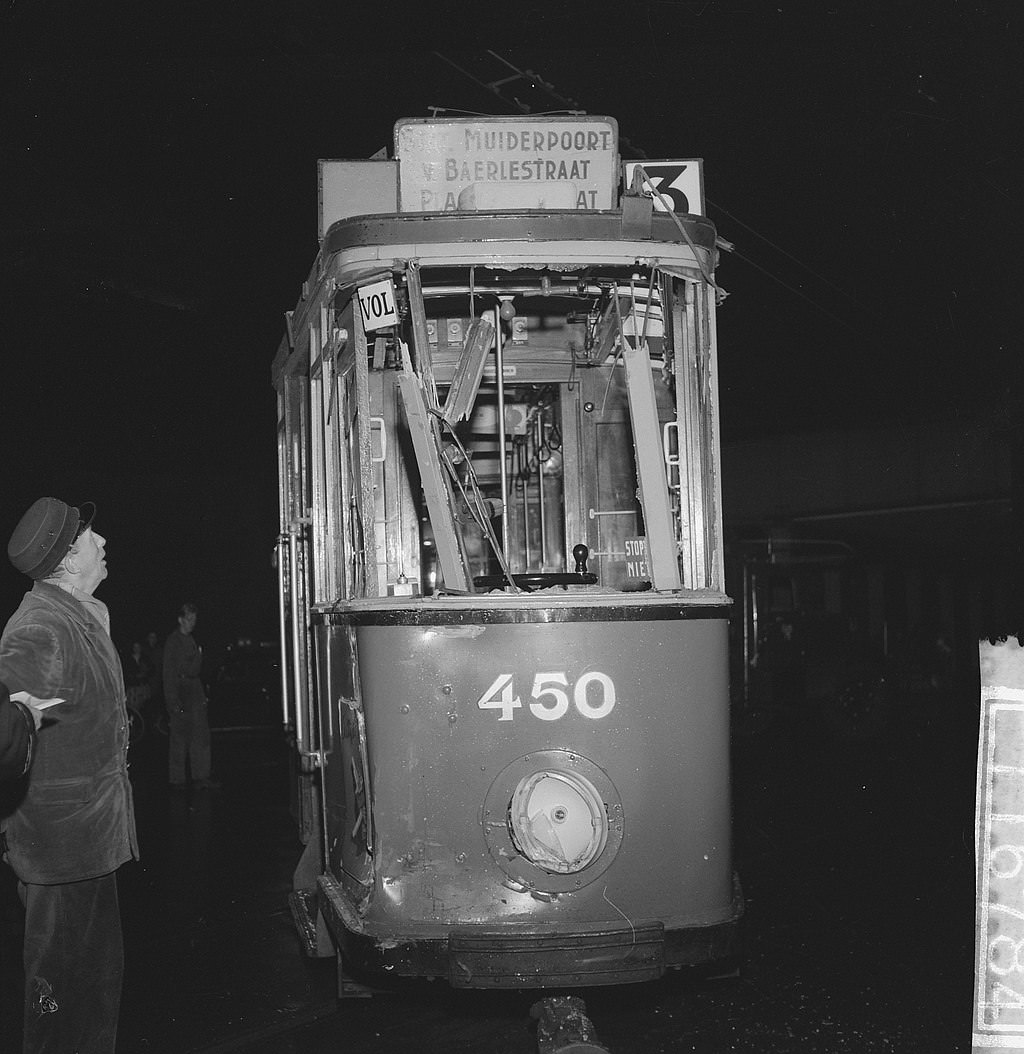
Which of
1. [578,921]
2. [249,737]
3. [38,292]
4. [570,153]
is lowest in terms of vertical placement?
[249,737]

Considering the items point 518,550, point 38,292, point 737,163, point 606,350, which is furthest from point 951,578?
point 38,292

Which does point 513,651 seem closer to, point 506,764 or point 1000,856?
point 506,764

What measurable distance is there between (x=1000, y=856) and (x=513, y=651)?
6.44 ft

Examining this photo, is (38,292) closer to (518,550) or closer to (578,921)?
(518,550)

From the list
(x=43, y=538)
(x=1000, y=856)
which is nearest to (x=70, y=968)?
(x=43, y=538)

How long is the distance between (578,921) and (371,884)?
2.52 feet

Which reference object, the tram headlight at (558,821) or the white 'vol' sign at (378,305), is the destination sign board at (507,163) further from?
the tram headlight at (558,821)

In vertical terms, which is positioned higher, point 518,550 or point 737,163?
point 737,163

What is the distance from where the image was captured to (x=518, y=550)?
24.8ft

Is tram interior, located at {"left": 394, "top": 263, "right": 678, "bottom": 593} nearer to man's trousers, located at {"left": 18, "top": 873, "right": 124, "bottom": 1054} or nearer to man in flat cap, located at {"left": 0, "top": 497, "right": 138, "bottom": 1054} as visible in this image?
man in flat cap, located at {"left": 0, "top": 497, "right": 138, "bottom": 1054}

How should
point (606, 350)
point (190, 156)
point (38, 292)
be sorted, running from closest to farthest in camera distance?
1. point (606, 350)
2. point (190, 156)
3. point (38, 292)

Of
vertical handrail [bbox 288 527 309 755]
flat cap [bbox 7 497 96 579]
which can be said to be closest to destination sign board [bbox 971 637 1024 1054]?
flat cap [bbox 7 497 96 579]

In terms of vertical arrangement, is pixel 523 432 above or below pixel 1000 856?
above

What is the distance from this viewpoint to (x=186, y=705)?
40.8 ft
